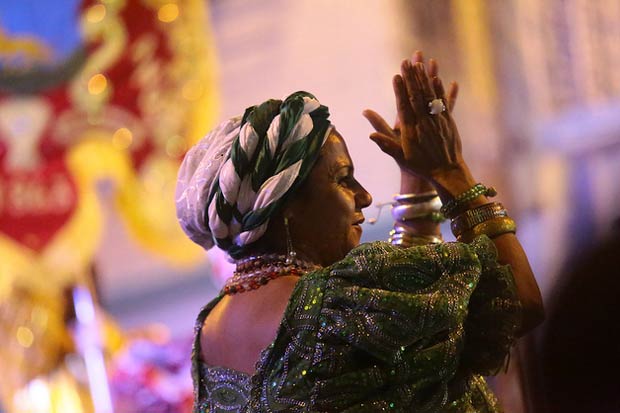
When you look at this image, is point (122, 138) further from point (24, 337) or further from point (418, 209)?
point (418, 209)

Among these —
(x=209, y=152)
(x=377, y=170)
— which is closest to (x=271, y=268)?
(x=209, y=152)

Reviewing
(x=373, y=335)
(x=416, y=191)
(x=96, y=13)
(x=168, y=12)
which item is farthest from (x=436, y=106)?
(x=96, y=13)

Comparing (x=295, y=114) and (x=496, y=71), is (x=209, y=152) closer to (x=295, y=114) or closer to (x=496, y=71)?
(x=295, y=114)

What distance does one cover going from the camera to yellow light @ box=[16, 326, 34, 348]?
368 cm

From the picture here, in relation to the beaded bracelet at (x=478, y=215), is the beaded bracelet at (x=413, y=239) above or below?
below

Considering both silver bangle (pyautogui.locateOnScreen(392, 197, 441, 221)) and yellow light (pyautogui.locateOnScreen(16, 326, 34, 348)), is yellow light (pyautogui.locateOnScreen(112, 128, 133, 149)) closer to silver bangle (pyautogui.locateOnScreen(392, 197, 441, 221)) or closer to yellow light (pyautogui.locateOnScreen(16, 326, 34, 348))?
yellow light (pyautogui.locateOnScreen(16, 326, 34, 348))

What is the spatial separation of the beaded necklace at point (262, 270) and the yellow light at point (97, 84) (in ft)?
7.91

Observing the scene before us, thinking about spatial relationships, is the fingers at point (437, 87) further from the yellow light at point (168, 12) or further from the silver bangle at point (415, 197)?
the yellow light at point (168, 12)

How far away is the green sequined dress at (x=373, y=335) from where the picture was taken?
50.2 inches

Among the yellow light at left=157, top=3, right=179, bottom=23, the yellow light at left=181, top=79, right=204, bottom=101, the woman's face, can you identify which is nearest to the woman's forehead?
the woman's face

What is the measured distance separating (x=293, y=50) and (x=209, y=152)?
5.93 ft

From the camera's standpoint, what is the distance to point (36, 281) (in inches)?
146

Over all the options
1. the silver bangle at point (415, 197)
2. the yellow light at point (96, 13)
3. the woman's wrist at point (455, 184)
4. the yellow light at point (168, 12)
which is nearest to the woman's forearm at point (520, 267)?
the woman's wrist at point (455, 184)

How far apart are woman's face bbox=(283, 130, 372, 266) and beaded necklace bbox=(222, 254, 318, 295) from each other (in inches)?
1.0
